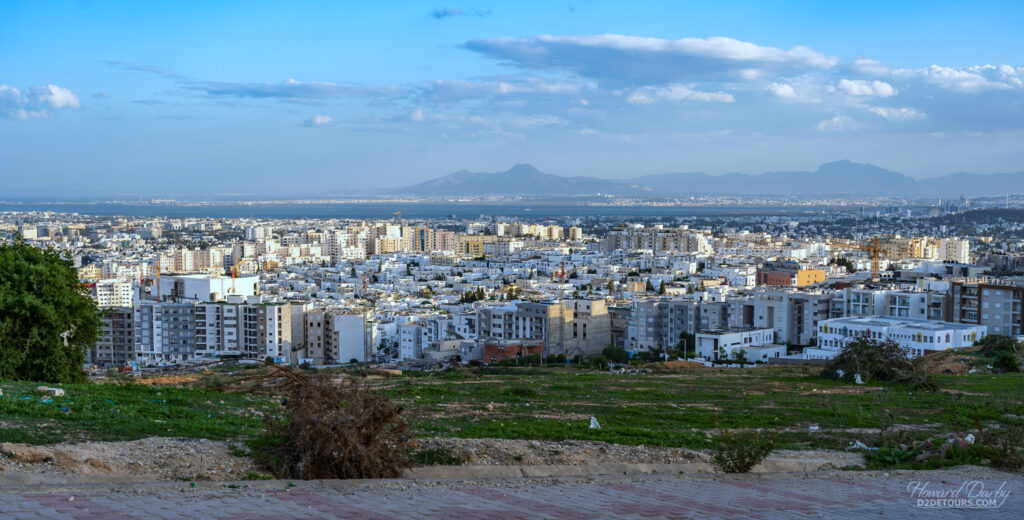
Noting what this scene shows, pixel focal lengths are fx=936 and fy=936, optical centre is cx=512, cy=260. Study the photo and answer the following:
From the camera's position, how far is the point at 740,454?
5984 mm

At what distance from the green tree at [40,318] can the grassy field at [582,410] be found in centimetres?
249

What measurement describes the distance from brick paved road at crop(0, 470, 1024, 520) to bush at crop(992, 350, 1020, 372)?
11.6 metres

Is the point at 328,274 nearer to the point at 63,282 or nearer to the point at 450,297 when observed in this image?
the point at 450,297

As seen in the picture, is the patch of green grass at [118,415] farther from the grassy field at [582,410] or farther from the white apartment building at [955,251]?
the white apartment building at [955,251]

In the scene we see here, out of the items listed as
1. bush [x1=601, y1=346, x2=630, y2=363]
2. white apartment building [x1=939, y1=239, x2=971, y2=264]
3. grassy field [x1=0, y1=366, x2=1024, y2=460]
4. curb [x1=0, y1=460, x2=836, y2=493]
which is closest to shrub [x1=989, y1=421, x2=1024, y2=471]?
grassy field [x1=0, y1=366, x2=1024, y2=460]

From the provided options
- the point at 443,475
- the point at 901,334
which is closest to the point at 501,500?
the point at 443,475

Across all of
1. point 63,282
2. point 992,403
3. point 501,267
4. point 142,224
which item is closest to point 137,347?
point 63,282

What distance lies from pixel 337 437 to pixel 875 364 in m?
9.85

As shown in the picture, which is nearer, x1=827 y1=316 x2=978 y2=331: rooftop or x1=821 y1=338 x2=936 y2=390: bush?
x1=821 y1=338 x2=936 y2=390: bush

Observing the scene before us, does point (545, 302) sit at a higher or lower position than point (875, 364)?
lower

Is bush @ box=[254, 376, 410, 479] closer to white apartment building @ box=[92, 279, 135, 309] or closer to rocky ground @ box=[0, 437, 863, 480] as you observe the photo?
rocky ground @ box=[0, 437, 863, 480]

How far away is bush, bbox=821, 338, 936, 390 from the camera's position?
497 inches

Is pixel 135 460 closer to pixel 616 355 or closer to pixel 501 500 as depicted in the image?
pixel 501 500

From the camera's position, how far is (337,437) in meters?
5.29
